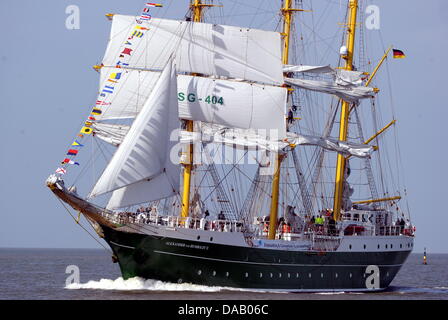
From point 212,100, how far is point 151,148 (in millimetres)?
10230

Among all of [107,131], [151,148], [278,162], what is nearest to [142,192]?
[151,148]

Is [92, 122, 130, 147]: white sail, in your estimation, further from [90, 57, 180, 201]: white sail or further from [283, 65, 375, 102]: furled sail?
[283, 65, 375, 102]: furled sail

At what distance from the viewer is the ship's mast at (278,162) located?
64312mm

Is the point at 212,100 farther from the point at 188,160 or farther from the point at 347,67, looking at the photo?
the point at 347,67

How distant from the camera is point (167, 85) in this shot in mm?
57031

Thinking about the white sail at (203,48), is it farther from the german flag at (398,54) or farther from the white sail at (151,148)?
the german flag at (398,54)

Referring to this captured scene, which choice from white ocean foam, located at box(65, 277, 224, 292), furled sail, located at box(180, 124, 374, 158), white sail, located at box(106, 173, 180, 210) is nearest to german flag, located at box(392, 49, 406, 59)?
furled sail, located at box(180, 124, 374, 158)

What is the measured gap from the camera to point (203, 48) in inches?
2554

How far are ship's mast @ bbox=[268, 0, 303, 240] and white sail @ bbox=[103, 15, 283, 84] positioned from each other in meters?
2.15

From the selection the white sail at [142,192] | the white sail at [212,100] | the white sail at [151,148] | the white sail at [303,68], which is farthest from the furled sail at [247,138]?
the white sail at [142,192]

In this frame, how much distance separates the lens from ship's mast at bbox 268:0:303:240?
6431cm

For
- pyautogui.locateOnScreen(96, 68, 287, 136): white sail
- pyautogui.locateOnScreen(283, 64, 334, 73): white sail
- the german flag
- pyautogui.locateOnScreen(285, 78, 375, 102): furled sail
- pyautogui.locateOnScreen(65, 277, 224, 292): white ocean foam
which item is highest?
the german flag

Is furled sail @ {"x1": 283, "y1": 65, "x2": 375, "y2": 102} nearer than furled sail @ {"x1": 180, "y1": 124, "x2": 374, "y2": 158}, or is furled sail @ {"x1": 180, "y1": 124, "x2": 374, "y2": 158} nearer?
furled sail @ {"x1": 180, "y1": 124, "x2": 374, "y2": 158}

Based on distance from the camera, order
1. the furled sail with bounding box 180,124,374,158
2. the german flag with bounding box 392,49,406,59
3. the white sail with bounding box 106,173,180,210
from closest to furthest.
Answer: the white sail with bounding box 106,173,180,210, the furled sail with bounding box 180,124,374,158, the german flag with bounding box 392,49,406,59
